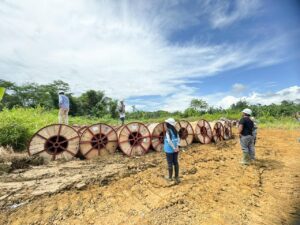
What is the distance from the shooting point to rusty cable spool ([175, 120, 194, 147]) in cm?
1113

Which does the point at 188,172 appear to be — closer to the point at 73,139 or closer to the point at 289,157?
the point at 73,139

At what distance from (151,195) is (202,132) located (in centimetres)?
755

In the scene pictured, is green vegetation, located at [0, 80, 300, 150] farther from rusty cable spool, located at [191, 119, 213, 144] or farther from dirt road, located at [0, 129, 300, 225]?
dirt road, located at [0, 129, 300, 225]

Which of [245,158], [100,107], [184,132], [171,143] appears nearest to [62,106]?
[184,132]

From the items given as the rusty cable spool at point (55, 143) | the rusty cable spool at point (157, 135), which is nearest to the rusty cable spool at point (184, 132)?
the rusty cable spool at point (157, 135)

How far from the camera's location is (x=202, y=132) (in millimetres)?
12320

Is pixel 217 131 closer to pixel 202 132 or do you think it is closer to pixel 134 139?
pixel 202 132

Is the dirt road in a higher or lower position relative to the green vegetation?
lower

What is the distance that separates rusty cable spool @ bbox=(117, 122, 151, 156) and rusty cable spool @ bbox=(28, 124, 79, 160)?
5.53 ft

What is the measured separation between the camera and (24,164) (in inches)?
280

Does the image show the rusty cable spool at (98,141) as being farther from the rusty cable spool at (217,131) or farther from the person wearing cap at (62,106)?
the rusty cable spool at (217,131)

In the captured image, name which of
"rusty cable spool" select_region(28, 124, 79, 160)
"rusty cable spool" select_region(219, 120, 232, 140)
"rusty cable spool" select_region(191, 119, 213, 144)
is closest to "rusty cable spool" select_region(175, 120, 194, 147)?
"rusty cable spool" select_region(191, 119, 213, 144)

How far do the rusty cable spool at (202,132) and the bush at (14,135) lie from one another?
24.7ft

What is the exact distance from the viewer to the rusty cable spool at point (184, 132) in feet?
36.5
